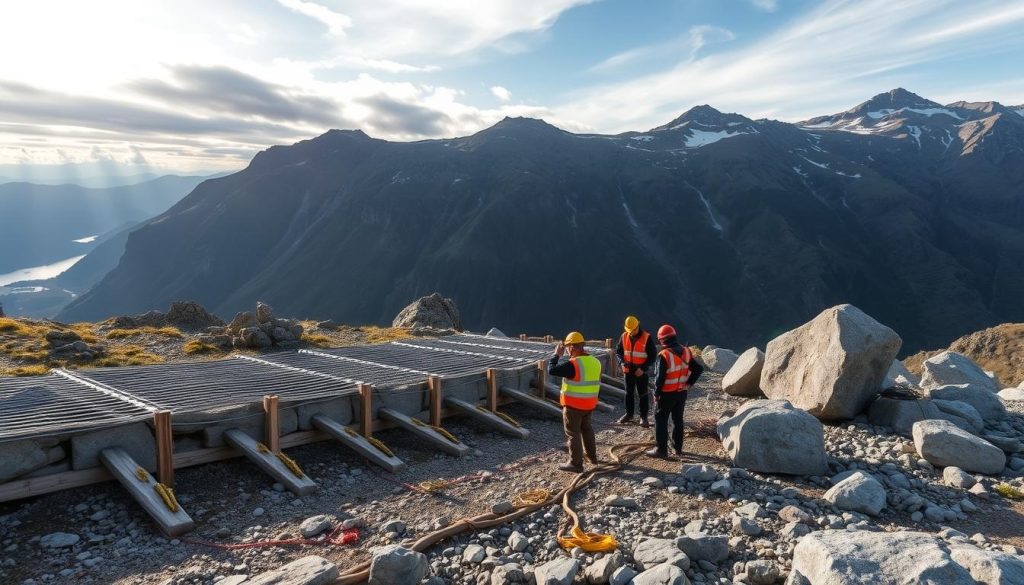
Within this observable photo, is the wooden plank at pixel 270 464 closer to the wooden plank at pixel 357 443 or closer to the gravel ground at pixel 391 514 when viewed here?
the gravel ground at pixel 391 514

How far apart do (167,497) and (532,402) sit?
299 inches

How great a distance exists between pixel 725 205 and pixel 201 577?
159244mm

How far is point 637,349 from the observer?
41.3 feet

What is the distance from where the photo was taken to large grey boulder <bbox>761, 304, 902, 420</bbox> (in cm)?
1202

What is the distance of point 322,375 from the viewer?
12.3 metres

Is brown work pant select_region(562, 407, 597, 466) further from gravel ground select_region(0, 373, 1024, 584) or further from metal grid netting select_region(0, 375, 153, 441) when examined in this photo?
metal grid netting select_region(0, 375, 153, 441)

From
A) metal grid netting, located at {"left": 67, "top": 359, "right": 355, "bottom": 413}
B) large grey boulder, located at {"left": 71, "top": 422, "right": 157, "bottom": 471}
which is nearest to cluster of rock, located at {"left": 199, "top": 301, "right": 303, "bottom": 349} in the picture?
metal grid netting, located at {"left": 67, "top": 359, "right": 355, "bottom": 413}

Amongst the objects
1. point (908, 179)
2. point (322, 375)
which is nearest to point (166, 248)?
point (322, 375)

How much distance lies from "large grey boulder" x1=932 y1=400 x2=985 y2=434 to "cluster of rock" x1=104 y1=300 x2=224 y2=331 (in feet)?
84.2

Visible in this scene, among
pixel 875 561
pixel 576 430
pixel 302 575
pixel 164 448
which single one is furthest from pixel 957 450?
pixel 164 448

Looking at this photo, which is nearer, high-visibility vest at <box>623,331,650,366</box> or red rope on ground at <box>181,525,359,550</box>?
red rope on ground at <box>181,525,359,550</box>

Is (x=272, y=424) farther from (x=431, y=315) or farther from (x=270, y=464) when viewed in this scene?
(x=431, y=315)

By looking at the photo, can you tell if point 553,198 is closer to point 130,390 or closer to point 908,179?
point 908,179

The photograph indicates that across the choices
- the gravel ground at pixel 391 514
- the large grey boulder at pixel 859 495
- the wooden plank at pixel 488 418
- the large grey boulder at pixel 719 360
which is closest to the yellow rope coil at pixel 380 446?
the gravel ground at pixel 391 514
